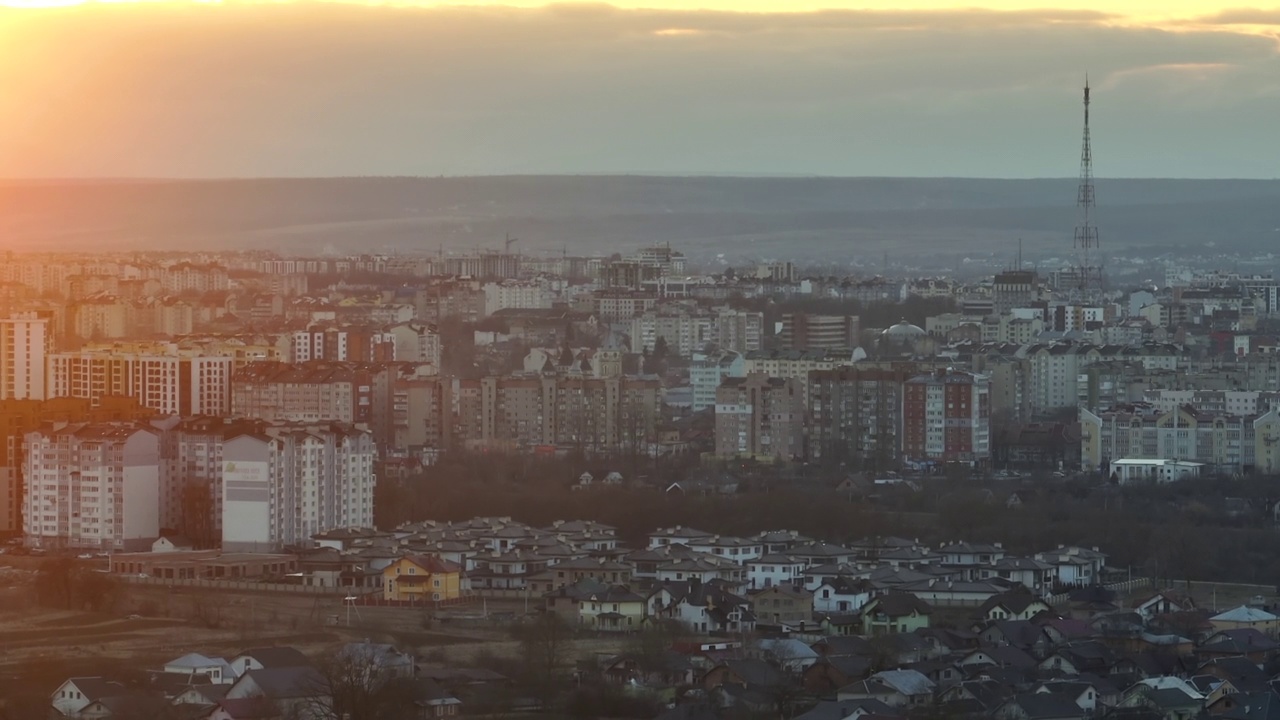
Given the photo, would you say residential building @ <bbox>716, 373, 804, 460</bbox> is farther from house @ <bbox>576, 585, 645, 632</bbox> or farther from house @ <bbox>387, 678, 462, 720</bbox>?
house @ <bbox>387, 678, 462, 720</bbox>

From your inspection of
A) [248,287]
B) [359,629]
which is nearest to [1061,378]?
[359,629]

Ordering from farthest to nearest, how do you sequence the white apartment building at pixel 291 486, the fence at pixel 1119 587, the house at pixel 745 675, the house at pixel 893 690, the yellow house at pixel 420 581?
the white apartment building at pixel 291 486
the yellow house at pixel 420 581
the fence at pixel 1119 587
the house at pixel 745 675
the house at pixel 893 690

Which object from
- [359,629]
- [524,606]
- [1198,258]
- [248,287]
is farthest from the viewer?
[1198,258]

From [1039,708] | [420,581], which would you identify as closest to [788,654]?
[1039,708]

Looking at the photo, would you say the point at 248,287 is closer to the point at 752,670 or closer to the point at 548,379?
the point at 548,379

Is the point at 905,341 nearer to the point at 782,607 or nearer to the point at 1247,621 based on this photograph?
the point at 782,607

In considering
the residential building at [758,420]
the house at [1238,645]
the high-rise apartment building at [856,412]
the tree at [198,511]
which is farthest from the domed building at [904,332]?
the house at [1238,645]

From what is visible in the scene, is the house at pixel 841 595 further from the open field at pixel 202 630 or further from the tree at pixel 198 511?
the tree at pixel 198 511
